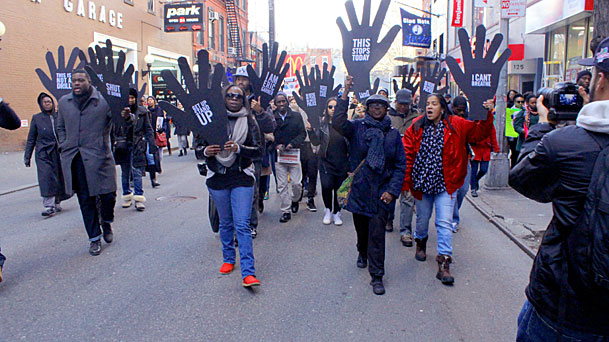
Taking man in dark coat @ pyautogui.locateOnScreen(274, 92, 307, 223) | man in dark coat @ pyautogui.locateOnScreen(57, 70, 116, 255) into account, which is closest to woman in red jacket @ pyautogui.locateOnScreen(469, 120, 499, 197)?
man in dark coat @ pyautogui.locateOnScreen(274, 92, 307, 223)

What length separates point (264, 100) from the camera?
6.87 meters

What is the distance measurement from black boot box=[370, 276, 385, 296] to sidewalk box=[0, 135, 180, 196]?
8582mm

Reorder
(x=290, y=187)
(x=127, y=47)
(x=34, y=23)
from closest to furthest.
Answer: (x=290, y=187) < (x=34, y=23) < (x=127, y=47)

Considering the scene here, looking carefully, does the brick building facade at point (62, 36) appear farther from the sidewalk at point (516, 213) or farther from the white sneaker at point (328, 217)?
the sidewalk at point (516, 213)

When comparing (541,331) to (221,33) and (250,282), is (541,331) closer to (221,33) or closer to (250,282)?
(250,282)

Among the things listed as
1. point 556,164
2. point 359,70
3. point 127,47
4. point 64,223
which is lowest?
point 64,223

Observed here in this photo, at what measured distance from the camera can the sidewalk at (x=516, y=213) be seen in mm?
6520

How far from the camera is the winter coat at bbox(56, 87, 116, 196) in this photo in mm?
5523

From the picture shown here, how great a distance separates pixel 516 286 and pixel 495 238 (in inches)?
74.9

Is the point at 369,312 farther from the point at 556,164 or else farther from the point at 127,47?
the point at 127,47

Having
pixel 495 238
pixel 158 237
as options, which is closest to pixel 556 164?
pixel 495 238

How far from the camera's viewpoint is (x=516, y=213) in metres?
7.90

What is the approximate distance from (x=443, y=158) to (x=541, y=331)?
293 cm

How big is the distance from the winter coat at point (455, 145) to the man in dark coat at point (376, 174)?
383mm
